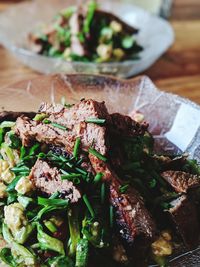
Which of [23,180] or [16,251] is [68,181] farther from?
[16,251]

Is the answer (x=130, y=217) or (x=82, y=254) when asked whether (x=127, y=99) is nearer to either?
(x=130, y=217)

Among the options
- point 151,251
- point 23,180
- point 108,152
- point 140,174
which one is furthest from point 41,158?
point 151,251

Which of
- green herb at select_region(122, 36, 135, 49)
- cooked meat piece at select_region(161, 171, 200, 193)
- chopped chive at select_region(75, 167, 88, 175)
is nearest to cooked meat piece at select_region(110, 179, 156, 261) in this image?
chopped chive at select_region(75, 167, 88, 175)

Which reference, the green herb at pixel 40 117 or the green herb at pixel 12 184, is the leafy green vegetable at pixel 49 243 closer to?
the green herb at pixel 12 184

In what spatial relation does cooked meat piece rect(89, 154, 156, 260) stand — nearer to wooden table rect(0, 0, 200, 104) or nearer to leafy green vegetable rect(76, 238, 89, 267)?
leafy green vegetable rect(76, 238, 89, 267)

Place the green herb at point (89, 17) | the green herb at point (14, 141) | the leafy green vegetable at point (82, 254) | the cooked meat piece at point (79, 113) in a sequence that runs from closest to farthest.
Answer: the leafy green vegetable at point (82, 254), the cooked meat piece at point (79, 113), the green herb at point (14, 141), the green herb at point (89, 17)

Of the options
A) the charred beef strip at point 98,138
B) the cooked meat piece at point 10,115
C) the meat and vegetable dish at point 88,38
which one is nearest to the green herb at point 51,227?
the charred beef strip at point 98,138
